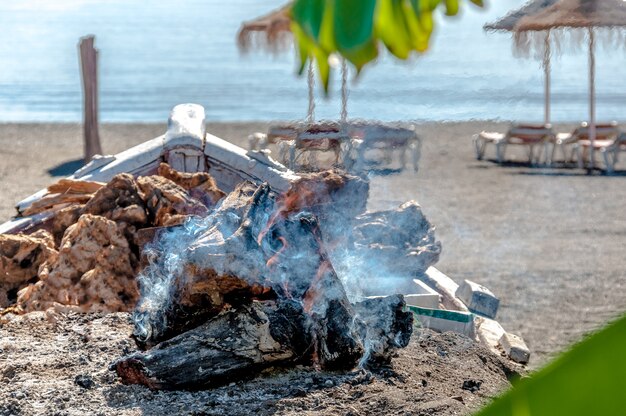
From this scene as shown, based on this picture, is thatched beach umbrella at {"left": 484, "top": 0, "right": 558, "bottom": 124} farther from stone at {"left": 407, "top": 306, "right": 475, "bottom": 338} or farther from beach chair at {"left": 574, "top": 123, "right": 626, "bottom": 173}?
stone at {"left": 407, "top": 306, "right": 475, "bottom": 338}

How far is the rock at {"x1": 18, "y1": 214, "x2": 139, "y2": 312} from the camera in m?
5.20

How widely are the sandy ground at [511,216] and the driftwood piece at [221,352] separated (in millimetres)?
1794

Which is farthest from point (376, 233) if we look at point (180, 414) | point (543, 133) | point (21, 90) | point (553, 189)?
point (21, 90)

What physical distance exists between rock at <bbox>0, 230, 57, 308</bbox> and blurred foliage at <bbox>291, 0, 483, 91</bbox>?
4.72 meters

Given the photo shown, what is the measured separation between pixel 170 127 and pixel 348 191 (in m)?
A: 2.08

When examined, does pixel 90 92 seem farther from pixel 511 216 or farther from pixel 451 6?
pixel 451 6

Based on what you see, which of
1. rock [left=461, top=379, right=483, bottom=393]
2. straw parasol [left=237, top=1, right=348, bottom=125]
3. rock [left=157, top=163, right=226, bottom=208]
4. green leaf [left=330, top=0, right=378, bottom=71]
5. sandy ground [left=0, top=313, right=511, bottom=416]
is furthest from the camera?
straw parasol [left=237, top=1, right=348, bottom=125]

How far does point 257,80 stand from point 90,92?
27.5 m

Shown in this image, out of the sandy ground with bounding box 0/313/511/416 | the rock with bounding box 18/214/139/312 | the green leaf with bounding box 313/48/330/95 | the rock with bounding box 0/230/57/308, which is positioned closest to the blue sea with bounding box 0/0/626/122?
the green leaf with bounding box 313/48/330/95

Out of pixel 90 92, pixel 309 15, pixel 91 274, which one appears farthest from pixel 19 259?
pixel 90 92

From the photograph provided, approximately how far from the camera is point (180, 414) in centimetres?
357

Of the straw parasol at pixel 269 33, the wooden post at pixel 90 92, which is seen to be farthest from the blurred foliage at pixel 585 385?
the wooden post at pixel 90 92

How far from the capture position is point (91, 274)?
519 cm

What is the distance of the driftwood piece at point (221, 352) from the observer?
380cm
